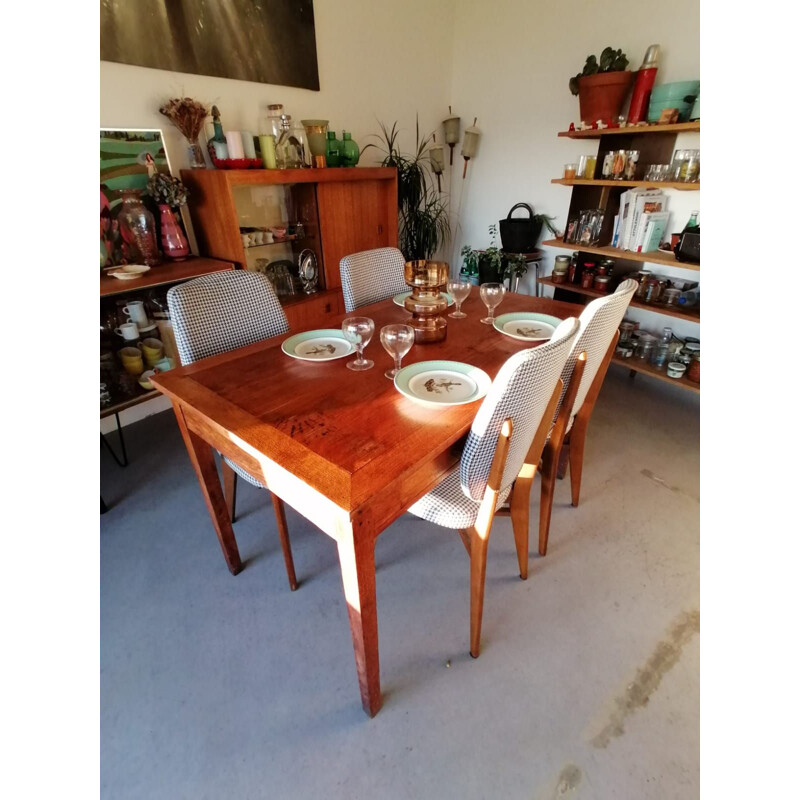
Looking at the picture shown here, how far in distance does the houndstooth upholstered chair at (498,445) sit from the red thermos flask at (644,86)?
1.89 meters

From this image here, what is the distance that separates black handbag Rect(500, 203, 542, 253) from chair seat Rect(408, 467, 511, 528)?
2415 mm

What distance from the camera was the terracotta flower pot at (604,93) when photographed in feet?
7.10

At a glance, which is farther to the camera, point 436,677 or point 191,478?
point 191,478

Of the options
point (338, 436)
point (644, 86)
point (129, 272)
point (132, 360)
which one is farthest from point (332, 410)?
point (644, 86)

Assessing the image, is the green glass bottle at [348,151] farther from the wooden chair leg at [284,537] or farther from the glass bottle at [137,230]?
the wooden chair leg at [284,537]

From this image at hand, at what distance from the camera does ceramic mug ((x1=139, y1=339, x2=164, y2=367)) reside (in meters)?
2.03

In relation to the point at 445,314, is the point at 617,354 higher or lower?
lower

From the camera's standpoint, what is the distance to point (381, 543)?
1563mm

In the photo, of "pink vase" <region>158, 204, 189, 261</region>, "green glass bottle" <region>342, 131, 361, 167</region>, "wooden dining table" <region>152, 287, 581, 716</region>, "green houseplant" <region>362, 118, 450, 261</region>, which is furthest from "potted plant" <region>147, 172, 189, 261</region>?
"green houseplant" <region>362, 118, 450, 261</region>

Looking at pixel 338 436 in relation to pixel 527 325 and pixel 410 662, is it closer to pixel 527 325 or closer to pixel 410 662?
pixel 410 662

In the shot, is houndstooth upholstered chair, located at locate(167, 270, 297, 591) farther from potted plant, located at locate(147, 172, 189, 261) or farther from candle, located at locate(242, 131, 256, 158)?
candle, located at locate(242, 131, 256, 158)
